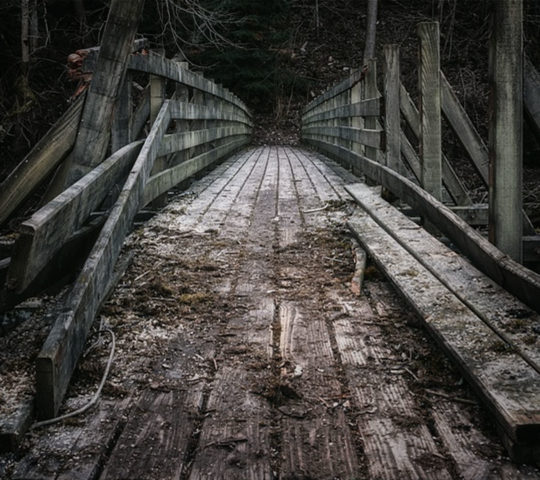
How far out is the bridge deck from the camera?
1.63m

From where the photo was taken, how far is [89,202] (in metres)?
2.98

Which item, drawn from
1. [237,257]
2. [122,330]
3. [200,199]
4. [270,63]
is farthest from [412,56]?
[122,330]

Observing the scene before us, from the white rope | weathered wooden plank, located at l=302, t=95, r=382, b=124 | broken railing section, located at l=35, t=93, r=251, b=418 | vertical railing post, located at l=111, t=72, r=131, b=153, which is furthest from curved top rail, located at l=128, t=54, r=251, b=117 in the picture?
the white rope

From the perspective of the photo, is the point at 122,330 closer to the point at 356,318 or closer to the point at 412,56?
the point at 356,318

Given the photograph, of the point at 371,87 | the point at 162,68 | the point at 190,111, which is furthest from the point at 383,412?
the point at 371,87

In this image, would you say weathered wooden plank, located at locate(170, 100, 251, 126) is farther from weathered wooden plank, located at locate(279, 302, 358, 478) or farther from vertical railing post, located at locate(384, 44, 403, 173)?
weathered wooden plank, located at locate(279, 302, 358, 478)

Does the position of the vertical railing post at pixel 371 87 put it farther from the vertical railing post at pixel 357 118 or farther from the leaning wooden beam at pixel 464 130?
the leaning wooden beam at pixel 464 130

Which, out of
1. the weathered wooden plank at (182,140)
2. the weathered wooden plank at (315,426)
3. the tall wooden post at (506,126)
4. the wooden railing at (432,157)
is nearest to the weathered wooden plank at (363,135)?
the wooden railing at (432,157)

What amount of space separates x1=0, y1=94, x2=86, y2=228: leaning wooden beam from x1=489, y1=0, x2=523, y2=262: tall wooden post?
246 cm

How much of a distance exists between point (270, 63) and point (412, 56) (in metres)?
5.99

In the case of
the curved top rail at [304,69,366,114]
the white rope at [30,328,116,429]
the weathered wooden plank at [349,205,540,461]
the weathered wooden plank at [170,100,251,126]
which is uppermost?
the curved top rail at [304,69,366,114]

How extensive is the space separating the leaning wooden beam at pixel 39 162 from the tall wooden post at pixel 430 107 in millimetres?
2436

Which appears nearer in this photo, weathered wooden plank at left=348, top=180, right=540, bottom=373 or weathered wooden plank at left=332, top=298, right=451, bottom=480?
weathered wooden plank at left=332, top=298, right=451, bottom=480

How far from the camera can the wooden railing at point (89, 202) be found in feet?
6.67
